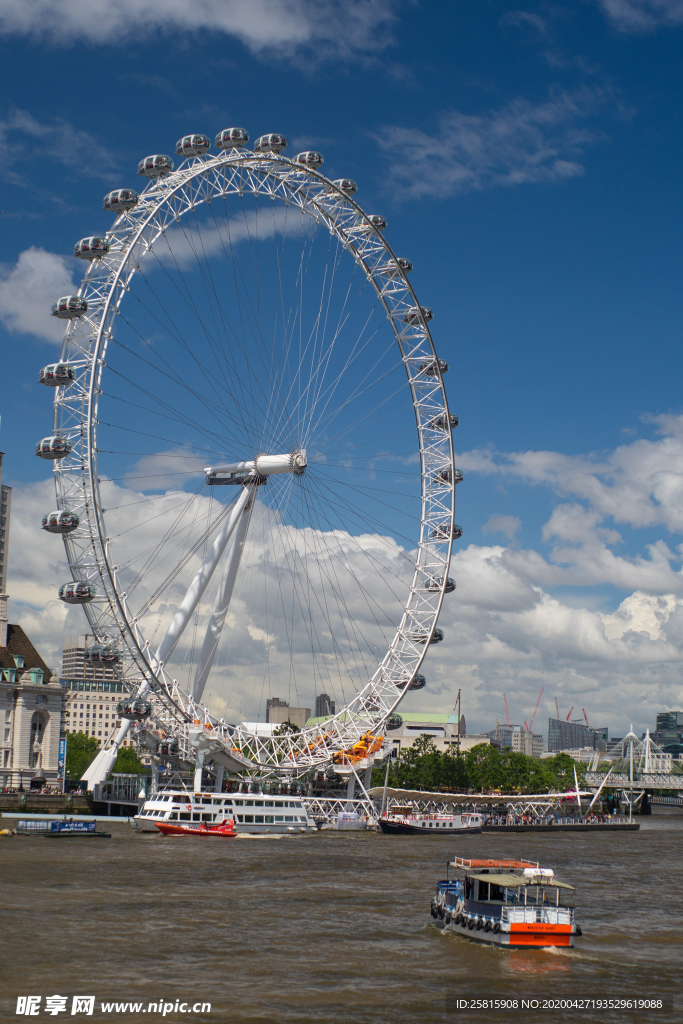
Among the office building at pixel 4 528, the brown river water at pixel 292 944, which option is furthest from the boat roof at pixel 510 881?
the office building at pixel 4 528

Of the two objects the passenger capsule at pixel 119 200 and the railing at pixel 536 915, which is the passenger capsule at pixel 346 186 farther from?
the railing at pixel 536 915

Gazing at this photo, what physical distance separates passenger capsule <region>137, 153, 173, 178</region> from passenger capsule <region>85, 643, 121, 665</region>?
3559cm

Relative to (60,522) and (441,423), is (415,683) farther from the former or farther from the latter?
(60,522)

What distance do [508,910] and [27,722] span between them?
81602mm

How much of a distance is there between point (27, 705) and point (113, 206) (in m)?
56.4

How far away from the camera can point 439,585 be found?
10525 centimetres

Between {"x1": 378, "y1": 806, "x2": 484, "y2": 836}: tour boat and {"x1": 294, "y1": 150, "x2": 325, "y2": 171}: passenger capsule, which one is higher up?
{"x1": 294, "y1": 150, "x2": 325, "y2": 171}: passenger capsule

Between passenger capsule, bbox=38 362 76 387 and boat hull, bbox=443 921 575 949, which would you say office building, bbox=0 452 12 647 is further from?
boat hull, bbox=443 921 575 949

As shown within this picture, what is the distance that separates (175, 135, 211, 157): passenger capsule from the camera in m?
81.7

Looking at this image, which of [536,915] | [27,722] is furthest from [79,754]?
[536,915]

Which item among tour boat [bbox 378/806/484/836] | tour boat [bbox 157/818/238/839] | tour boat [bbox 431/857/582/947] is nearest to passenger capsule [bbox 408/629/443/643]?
tour boat [bbox 378/806/484/836]

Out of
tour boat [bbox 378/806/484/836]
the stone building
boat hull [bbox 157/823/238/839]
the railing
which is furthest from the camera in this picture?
the stone building

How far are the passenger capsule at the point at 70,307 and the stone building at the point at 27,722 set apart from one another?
48644 mm

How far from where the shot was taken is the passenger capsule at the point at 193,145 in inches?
3216
